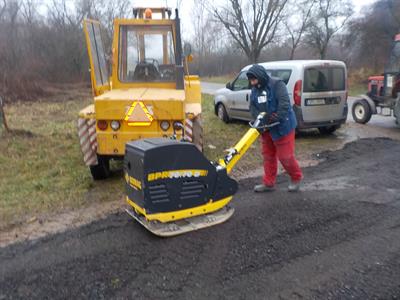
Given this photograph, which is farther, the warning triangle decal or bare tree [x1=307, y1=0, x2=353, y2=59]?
bare tree [x1=307, y1=0, x2=353, y2=59]

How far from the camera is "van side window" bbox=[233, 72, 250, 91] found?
11875mm

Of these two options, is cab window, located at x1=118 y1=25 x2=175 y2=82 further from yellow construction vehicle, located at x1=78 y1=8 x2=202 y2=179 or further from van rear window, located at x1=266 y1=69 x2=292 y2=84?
van rear window, located at x1=266 y1=69 x2=292 y2=84

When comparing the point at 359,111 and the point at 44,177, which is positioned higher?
the point at 359,111

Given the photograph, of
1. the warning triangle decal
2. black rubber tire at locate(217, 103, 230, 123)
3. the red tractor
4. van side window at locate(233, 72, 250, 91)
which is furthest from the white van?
the warning triangle decal

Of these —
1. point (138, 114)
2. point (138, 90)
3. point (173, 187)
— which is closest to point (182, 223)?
point (173, 187)

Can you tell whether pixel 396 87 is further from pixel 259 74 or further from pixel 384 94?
pixel 259 74

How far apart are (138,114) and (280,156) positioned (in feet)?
6.90

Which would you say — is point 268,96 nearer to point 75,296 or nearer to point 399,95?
point 75,296

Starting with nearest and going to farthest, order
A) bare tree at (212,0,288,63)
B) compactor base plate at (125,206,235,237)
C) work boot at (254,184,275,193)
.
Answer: compactor base plate at (125,206,235,237), work boot at (254,184,275,193), bare tree at (212,0,288,63)

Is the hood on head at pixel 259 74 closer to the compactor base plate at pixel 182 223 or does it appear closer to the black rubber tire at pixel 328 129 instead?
the compactor base plate at pixel 182 223

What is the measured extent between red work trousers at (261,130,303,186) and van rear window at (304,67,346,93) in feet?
14.0

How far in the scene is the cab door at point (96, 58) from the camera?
6781 mm

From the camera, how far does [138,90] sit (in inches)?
280

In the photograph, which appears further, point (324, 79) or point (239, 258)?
point (324, 79)
